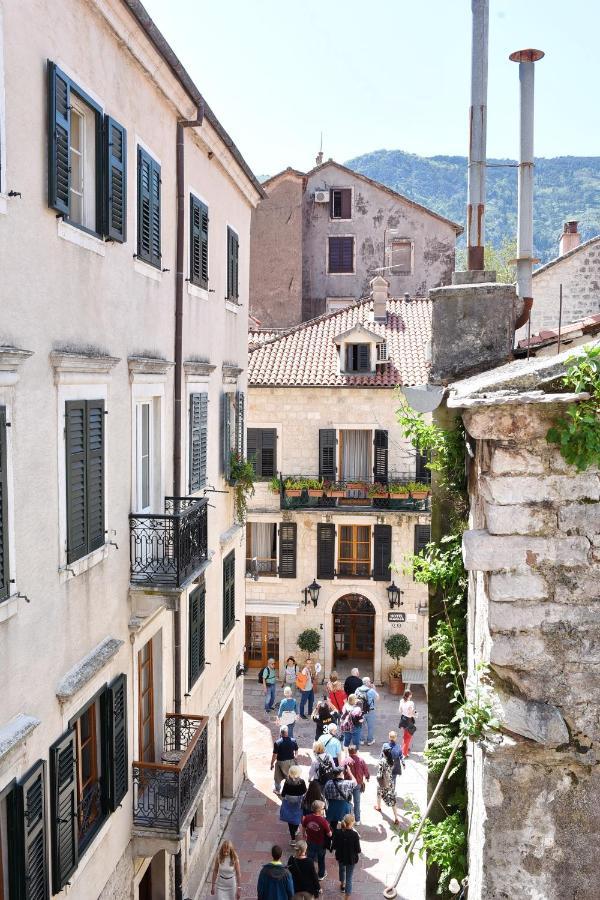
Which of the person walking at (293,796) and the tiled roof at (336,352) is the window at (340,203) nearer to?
the tiled roof at (336,352)

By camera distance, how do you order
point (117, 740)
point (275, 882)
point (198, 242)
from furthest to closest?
point (198, 242), point (275, 882), point (117, 740)

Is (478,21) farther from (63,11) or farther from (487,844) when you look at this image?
(487,844)

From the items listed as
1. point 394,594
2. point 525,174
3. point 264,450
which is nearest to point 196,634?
point 525,174

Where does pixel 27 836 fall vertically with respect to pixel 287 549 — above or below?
above

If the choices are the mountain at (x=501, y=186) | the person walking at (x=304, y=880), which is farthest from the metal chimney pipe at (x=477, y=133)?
the mountain at (x=501, y=186)

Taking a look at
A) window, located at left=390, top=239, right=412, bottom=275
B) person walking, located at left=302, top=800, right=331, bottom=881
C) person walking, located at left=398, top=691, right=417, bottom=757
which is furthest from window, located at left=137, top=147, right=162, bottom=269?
window, located at left=390, top=239, right=412, bottom=275

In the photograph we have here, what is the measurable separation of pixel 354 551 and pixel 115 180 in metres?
16.7

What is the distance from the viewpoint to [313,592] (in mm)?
23656

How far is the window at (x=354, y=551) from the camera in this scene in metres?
23.5

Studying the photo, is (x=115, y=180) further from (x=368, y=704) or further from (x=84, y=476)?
(x=368, y=704)

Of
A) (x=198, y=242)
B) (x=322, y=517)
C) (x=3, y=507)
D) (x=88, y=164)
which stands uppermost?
(x=198, y=242)

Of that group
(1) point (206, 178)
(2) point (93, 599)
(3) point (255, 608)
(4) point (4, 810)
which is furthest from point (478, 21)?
(3) point (255, 608)

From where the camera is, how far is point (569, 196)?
549 feet

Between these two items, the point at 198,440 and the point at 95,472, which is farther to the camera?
the point at 198,440
